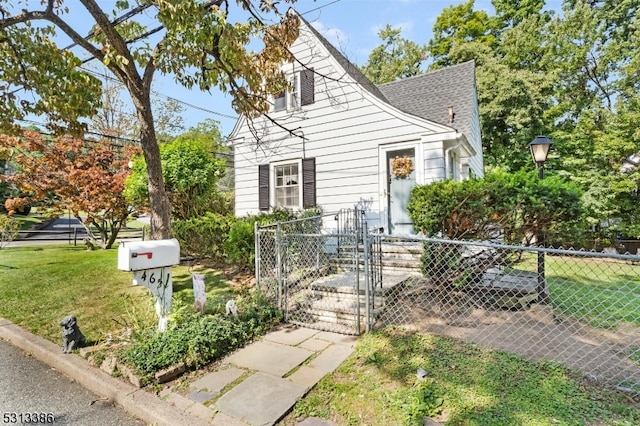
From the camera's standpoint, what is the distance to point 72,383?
2.98 m

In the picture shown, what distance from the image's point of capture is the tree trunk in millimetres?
4234

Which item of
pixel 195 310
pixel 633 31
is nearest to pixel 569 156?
pixel 633 31

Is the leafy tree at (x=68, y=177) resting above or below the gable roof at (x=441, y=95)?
below

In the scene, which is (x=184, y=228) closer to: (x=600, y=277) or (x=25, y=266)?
(x=25, y=266)

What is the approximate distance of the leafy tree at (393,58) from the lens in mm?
21156

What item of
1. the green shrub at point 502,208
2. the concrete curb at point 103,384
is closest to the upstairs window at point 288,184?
the green shrub at point 502,208

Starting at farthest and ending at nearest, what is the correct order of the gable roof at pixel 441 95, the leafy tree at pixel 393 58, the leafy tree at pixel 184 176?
1. the leafy tree at pixel 393 58
2. the gable roof at pixel 441 95
3. the leafy tree at pixel 184 176

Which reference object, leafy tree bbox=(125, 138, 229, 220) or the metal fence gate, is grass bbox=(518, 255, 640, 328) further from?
leafy tree bbox=(125, 138, 229, 220)

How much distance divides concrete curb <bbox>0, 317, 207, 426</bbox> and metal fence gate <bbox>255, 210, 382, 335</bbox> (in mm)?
1991

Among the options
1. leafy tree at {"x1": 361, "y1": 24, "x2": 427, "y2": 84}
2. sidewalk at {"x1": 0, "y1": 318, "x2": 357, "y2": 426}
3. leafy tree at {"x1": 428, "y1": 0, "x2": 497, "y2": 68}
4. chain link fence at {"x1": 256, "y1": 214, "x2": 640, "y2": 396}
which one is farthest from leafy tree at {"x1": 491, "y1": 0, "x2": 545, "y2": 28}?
sidewalk at {"x1": 0, "y1": 318, "x2": 357, "y2": 426}

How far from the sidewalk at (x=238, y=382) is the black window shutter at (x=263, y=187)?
5164mm

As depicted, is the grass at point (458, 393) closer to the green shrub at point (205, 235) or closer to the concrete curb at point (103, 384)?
the concrete curb at point (103, 384)

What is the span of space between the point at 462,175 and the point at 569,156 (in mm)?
8701

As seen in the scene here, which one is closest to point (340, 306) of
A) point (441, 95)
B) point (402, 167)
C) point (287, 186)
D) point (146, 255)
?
point (146, 255)
